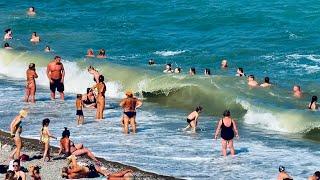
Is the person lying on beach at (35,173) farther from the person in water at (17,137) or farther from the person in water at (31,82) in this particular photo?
→ the person in water at (31,82)

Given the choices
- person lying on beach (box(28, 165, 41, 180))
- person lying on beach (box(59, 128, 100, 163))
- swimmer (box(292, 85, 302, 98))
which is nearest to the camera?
person lying on beach (box(28, 165, 41, 180))

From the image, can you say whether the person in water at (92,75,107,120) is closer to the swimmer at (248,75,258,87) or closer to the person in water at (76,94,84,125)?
the person in water at (76,94,84,125)

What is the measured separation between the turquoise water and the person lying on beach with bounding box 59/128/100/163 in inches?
35.9

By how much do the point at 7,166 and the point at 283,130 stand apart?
9380 millimetres

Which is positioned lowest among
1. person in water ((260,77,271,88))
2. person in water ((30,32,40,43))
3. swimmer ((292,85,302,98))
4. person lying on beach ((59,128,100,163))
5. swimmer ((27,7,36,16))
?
person lying on beach ((59,128,100,163))

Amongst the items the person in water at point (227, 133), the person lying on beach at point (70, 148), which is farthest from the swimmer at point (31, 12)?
Answer: the person in water at point (227, 133)

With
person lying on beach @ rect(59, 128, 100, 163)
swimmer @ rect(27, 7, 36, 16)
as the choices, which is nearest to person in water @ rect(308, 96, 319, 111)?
person lying on beach @ rect(59, 128, 100, 163)

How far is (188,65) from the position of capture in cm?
3825

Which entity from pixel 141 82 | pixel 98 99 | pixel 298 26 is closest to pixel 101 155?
pixel 98 99

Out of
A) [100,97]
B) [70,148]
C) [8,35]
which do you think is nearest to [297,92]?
[100,97]

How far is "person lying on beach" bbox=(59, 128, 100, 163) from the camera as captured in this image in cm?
1967

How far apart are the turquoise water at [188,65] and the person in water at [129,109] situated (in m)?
0.38

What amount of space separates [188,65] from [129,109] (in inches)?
625

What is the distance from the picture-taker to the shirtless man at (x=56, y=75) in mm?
26500
